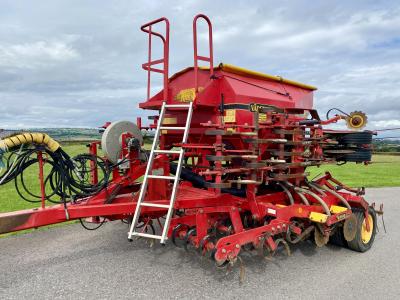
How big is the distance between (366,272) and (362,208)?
1.09 metres

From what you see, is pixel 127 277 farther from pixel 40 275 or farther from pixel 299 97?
pixel 299 97

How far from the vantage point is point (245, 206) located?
4410 mm

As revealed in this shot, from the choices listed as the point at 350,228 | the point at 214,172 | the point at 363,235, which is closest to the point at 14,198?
the point at 214,172

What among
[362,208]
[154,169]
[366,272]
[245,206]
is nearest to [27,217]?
[154,169]

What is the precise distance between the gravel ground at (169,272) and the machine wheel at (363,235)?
12 cm

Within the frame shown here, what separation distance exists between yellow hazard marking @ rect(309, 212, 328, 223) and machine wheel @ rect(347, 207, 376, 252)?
3.16 feet

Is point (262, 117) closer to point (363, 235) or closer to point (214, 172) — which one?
point (214, 172)

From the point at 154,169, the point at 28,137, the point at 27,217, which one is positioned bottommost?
the point at 27,217

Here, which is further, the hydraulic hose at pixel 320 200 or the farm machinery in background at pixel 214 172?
the hydraulic hose at pixel 320 200

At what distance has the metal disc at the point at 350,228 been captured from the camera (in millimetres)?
4684

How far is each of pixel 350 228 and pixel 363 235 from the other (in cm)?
48

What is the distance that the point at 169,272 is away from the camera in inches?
163

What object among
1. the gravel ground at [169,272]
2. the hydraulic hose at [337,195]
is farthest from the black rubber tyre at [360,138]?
the gravel ground at [169,272]

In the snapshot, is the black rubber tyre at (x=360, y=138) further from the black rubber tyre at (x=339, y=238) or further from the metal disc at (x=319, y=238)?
the metal disc at (x=319, y=238)
